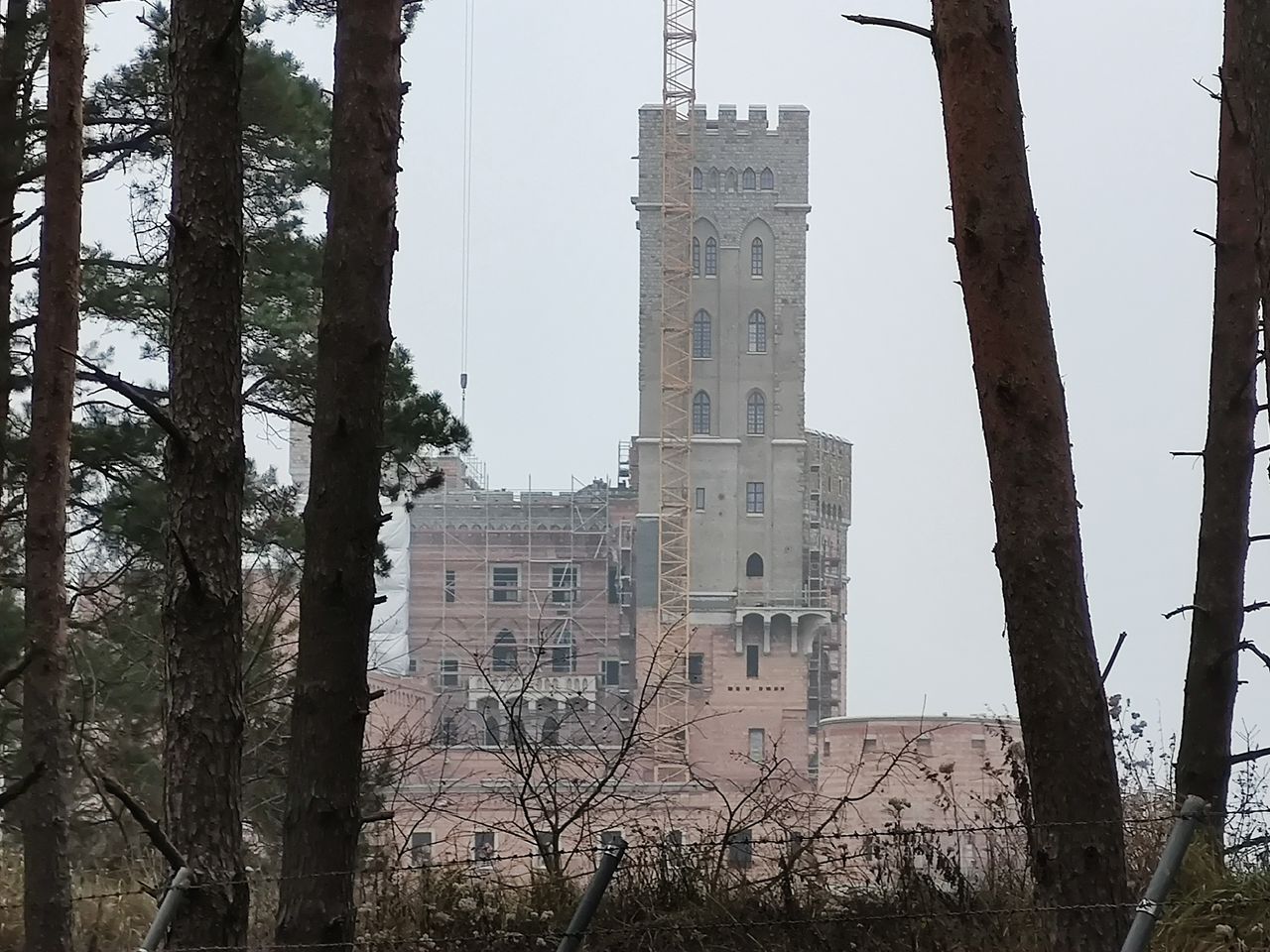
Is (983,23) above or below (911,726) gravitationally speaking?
above

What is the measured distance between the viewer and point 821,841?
4.33 meters

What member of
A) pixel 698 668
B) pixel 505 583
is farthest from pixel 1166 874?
pixel 698 668

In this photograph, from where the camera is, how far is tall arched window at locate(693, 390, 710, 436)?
66.3 meters

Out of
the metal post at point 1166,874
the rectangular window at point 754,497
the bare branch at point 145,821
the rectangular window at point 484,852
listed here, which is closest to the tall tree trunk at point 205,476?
the bare branch at point 145,821

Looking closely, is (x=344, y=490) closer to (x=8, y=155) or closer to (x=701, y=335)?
(x=8, y=155)

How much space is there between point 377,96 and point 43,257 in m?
2.89

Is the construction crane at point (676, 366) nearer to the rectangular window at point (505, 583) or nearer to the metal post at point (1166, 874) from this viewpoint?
the rectangular window at point (505, 583)

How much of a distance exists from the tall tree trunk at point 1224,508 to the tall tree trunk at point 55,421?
3.83 m

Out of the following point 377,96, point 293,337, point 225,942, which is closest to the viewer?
point 225,942

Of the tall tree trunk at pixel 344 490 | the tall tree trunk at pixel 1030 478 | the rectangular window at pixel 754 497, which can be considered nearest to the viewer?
the tall tree trunk at pixel 1030 478

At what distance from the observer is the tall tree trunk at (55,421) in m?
5.91

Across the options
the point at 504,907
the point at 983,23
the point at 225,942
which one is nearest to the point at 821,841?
the point at 504,907

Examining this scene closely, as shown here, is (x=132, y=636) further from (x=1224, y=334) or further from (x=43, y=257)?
(x=1224, y=334)

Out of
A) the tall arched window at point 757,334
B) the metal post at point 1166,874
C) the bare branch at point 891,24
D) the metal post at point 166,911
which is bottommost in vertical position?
the metal post at point 166,911
